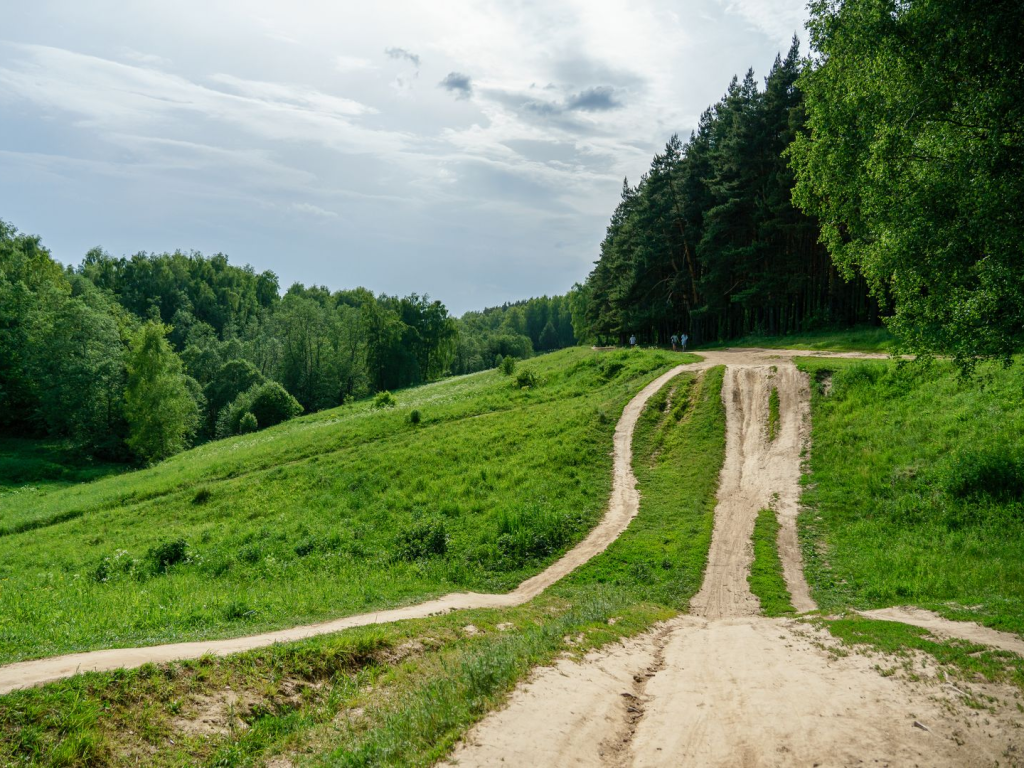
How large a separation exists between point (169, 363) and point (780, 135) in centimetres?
6065

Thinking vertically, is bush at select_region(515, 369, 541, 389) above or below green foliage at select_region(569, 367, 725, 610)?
above

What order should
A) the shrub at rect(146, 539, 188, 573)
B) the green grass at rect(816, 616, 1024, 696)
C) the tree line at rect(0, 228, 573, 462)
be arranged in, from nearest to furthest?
1. the green grass at rect(816, 616, 1024, 696)
2. the shrub at rect(146, 539, 188, 573)
3. the tree line at rect(0, 228, 573, 462)

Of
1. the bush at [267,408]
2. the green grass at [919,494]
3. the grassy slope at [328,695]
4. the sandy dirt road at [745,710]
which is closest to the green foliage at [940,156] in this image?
the green grass at [919,494]

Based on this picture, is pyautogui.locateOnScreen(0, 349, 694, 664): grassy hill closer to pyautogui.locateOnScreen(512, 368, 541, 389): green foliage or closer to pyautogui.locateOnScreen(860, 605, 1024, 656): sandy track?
pyautogui.locateOnScreen(512, 368, 541, 389): green foliage

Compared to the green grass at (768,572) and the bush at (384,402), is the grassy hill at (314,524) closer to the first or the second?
the green grass at (768,572)

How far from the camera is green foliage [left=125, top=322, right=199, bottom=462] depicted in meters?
52.8

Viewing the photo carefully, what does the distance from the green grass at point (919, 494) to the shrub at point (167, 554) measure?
21296mm

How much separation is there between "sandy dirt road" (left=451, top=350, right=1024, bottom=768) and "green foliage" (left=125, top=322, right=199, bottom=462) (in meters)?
54.9

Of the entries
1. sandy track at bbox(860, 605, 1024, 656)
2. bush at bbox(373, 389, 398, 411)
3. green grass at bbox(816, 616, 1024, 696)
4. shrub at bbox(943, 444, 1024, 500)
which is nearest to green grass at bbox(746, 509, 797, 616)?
sandy track at bbox(860, 605, 1024, 656)

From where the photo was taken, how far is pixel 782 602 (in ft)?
50.3

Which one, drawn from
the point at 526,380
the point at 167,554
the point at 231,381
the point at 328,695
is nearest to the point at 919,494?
the point at 328,695

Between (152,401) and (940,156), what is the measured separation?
60251 mm

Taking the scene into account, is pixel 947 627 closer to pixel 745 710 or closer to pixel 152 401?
pixel 745 710

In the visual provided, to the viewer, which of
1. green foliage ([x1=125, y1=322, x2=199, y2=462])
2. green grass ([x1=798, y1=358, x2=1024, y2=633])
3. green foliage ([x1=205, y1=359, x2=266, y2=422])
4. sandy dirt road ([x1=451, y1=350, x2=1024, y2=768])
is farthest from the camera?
green foliage ([x1=205, y1=359, x2=266, y2=422])
